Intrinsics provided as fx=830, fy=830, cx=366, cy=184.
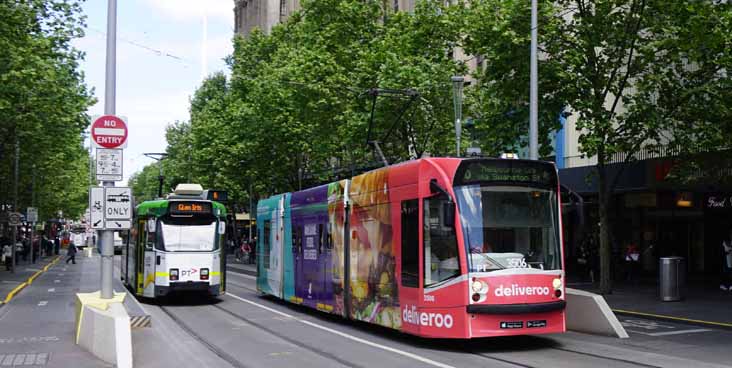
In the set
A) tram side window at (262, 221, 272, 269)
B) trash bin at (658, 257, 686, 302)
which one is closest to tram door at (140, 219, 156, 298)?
tram side window at (262, 221, 272, 269)

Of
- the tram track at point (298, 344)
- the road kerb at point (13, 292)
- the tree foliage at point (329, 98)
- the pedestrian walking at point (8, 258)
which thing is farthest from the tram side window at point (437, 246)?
the pedestrian walking at point (8, 258)

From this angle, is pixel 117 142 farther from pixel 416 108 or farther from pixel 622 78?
pixel 416 108

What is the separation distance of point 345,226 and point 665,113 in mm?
10985

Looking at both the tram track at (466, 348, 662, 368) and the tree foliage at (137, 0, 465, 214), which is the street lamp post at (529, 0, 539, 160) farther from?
the tram track at (466, 348, 662, 368)

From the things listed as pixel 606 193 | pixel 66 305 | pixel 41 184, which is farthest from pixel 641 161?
pixel 41 184

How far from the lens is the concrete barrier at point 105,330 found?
11.1 m

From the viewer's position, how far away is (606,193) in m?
23.9

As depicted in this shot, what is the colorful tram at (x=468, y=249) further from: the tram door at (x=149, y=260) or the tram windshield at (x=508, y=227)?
the tram door at (x=149, y=260)

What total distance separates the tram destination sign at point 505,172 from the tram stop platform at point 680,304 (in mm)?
5947

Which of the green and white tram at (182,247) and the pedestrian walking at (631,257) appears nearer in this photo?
the green and white tram at (182,247)

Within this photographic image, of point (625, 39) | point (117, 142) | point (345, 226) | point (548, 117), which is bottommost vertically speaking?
point (345, 226)

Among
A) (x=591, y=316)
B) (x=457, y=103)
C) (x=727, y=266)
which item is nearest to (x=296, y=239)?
(x=457, y=103)

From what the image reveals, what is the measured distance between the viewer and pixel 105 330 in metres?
11.9

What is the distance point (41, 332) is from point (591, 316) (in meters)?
10.4
